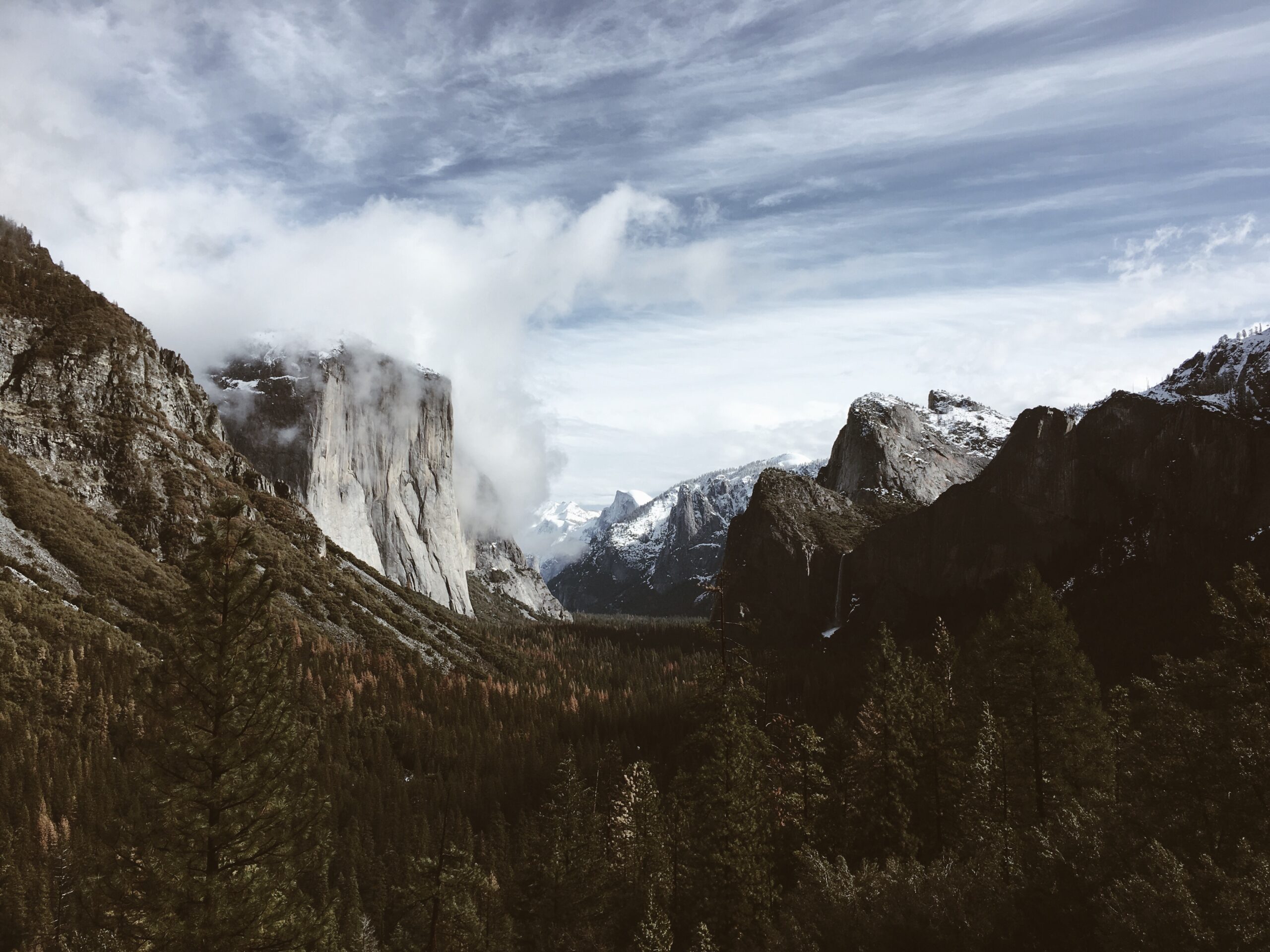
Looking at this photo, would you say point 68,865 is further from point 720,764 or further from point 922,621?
point 922,621

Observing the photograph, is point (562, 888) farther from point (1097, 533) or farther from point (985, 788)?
point (1097, 533)

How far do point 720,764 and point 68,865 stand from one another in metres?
58.5

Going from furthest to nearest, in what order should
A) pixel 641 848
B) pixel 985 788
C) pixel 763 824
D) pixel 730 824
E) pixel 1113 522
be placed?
pixel 1113 522
pixel 641 848
pixel 985 788
pixel 763 824
pixel 730 824

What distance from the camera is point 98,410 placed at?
15525 centimetres

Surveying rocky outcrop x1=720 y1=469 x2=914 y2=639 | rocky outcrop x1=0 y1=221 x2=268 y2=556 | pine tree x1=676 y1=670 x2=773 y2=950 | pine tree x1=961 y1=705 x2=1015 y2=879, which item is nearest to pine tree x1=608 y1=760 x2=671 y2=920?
pine tree x1=676 y1=670 x2=773 y2=950

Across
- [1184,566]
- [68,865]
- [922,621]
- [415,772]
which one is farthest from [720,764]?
[922,621]

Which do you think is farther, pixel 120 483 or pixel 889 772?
pixel 120 483

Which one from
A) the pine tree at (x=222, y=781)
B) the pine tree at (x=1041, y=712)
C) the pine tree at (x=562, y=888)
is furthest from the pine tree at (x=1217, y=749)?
the pine tree at (x=562, y=888)

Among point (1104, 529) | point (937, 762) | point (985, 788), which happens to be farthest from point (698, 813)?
point (1104, 529)

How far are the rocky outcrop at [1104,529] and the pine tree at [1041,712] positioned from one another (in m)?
62.1

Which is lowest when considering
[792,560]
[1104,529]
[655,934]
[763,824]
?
[655,934]

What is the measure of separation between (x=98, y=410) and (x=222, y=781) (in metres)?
170

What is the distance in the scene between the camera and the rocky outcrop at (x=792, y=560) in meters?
180

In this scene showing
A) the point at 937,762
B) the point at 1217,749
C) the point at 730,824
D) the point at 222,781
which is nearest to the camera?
the point at 222,781
